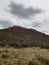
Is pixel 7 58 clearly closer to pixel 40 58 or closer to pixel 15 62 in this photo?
pixel 15 62

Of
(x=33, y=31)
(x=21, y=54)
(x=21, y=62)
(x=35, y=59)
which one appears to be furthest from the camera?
(x=33, y=31)

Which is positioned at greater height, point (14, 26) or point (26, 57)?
point (14, 26)

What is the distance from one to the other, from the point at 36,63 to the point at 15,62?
1582mm

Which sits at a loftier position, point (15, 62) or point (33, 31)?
point (33, 31)

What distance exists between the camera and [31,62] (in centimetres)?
1858

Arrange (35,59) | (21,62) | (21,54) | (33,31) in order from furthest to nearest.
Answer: (33,31) < (21,54) < (35,59) < (21,62)

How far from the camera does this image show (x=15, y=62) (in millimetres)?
18547

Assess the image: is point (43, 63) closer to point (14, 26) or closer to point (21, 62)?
point (21, 62)

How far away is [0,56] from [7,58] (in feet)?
2.30

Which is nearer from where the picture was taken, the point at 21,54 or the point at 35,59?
the point at 35,59

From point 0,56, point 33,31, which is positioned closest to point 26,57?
point 0,56

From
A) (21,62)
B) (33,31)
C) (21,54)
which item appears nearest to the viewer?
(21,62)

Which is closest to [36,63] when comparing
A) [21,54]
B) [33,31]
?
[21,54]

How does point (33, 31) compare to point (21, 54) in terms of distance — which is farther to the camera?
point (33, 31)
